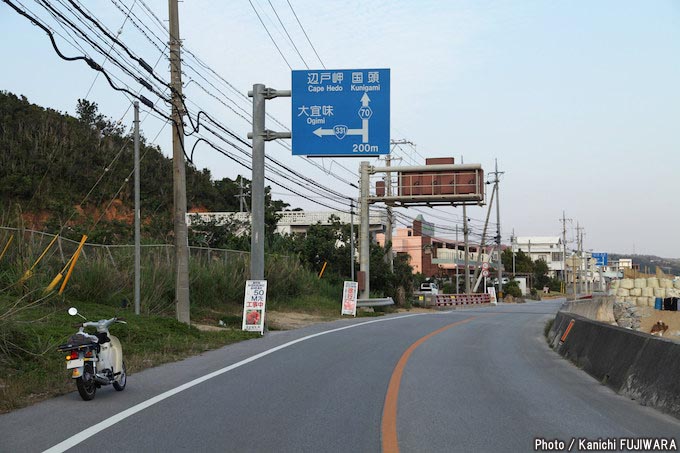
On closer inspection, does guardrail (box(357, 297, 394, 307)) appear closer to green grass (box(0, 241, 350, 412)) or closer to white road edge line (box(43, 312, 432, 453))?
green grass (box(0, 241, 350, 412))

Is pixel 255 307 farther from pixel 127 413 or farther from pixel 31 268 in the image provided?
pixel 127 413

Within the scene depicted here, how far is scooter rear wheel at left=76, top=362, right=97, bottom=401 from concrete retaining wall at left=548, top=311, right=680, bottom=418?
295 inches

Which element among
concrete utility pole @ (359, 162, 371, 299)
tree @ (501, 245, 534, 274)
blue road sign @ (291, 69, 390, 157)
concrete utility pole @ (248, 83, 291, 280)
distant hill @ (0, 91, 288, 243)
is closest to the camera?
blue road sign @ (291, 69, 390, 157)

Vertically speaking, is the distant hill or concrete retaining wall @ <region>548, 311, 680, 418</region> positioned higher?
the distant hill

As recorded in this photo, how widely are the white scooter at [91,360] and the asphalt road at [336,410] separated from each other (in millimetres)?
267

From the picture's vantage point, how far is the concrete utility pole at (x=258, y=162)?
71.8 ft

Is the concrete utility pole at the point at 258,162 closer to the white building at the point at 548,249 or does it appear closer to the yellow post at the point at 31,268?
the yellow post at the point at 31,268

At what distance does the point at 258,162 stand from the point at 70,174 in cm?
3662

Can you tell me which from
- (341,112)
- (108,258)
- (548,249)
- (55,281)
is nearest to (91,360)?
(55,281)

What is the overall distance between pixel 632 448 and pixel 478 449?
1.60 m

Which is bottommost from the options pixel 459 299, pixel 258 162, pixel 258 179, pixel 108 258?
pixel 459 299

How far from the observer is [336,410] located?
29.0 feet

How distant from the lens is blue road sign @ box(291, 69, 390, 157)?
20.6 meters

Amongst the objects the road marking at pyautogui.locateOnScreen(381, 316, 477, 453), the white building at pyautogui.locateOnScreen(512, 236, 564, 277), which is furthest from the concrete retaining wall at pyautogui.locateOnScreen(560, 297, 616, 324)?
the white building at pyautogui.locateOnScreen(512, 236, 564, 277)
